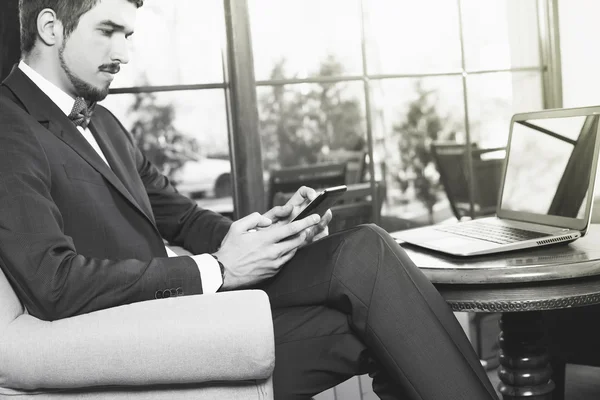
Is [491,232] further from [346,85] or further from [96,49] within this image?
[346,85]

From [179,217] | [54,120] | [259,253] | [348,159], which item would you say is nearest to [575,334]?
[259,253]

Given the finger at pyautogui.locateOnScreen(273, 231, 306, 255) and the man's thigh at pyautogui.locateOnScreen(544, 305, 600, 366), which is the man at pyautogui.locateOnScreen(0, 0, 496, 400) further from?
the man's thigh at pyautogui.locateOnScreen(544, 305, 600, 366)

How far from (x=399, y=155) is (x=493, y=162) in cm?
55

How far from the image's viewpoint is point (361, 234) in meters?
1.53

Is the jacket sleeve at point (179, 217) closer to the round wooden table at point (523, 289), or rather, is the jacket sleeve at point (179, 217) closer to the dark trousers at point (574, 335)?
the round wooden table at point (523, 289)

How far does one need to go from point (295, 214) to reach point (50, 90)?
709mm

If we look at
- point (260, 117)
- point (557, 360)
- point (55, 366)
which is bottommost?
point (557, 360)

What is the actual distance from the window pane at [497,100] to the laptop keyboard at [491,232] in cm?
147

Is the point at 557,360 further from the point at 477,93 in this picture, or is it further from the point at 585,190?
the point at 477,93

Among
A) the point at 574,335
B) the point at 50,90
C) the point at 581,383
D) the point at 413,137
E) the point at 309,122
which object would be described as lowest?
the point at 581,383

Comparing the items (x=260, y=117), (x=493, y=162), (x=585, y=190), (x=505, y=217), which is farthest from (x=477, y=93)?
(x=585, y=190)

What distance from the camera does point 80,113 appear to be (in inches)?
70.4

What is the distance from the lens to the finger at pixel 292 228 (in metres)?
1.56

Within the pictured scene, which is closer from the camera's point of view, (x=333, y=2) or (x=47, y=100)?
(x=47, y=100)
